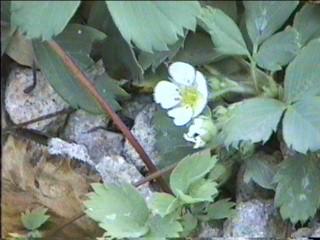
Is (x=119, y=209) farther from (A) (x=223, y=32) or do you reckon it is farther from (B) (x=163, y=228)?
(A) (x=223, y=32)

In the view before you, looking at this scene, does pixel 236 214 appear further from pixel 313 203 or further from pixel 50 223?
pixel 50 223

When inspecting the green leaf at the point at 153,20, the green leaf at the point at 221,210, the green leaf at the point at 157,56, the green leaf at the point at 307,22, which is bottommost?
the green leaf at the point at 221,210

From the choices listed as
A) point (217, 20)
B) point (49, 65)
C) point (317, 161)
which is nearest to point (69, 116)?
point (49, 65)

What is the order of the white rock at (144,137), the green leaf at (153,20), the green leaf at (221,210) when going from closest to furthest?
the green leaf at (153,20), the green leaf at (221,210), the white rock at (144,137)

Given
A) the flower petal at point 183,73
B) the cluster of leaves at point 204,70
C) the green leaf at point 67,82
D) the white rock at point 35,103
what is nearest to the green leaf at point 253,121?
the cluster of leaves at point 204,70

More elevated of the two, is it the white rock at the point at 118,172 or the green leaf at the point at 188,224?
the white rock at the point at 118,172

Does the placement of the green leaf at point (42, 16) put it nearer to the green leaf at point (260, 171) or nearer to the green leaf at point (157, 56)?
the green leaf at point (157, 56)
